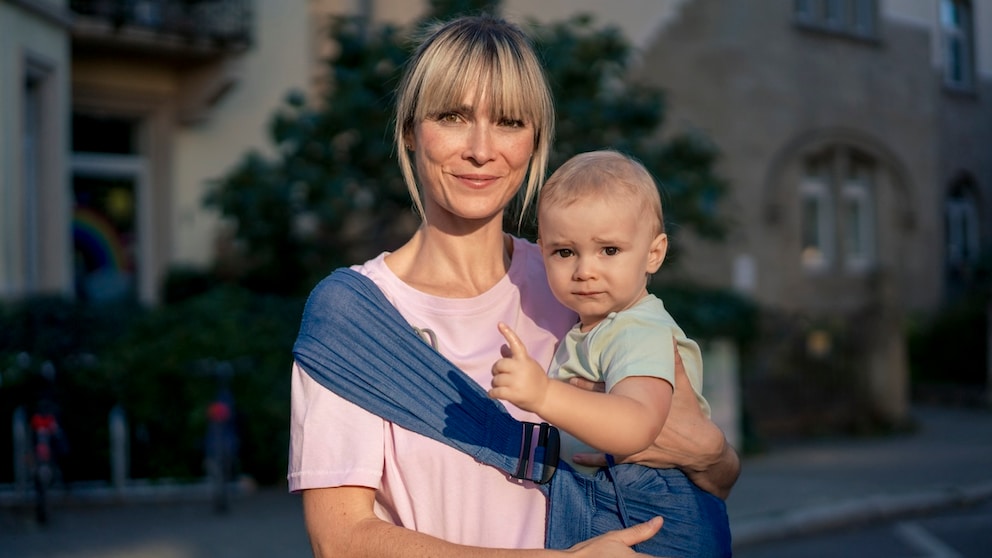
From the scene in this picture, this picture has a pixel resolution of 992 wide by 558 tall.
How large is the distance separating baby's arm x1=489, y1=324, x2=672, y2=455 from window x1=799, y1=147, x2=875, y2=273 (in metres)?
17.5

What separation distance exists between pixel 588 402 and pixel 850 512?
25.2 ft

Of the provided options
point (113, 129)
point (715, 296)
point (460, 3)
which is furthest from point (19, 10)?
point (715, 296)

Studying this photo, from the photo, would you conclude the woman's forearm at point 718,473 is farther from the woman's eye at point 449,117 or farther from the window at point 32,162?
the window at point 32,162

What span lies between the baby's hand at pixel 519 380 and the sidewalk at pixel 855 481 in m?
6.66

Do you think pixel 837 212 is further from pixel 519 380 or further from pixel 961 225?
pixel 519 380

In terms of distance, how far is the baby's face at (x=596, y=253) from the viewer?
2.25 metres

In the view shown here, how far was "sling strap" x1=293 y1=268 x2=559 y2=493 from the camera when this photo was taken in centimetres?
217

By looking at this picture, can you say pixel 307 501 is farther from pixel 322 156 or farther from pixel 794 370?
pixel 794 370

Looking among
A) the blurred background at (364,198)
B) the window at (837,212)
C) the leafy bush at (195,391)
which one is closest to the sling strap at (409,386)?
the blurred background at (364,198)

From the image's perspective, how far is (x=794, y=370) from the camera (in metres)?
13.8

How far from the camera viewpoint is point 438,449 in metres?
2.22

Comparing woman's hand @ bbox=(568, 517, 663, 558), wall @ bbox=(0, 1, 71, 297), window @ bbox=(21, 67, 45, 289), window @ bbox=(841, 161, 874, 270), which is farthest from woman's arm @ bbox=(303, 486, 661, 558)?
window @ bbox=(841, 161, 874, 270)

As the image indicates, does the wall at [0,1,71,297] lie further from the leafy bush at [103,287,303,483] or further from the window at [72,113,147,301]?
the leafy bush at [103,287,303,483]

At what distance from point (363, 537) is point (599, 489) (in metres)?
0.45
